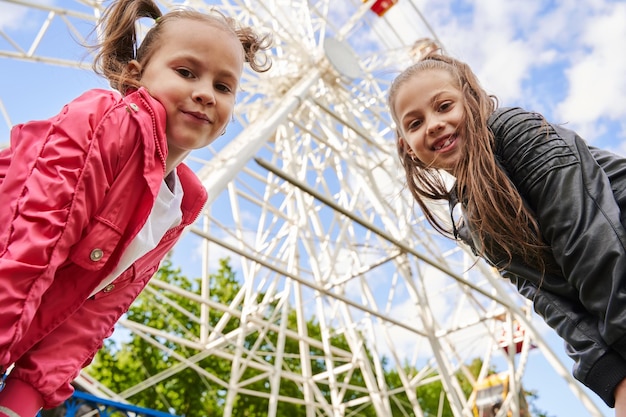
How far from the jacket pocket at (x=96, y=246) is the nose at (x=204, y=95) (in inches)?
16.9

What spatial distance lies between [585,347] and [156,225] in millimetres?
1127

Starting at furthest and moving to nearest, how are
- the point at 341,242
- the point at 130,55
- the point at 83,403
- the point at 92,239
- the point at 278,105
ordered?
the point at 341,242 < the point at 278,105 < the point at 83,403 < the point at 130,55 < the point at 92,239

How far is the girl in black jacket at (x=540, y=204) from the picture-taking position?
4.76 feet

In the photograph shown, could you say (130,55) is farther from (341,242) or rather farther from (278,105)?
(341,242)

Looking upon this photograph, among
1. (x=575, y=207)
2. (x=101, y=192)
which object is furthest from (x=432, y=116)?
(x=101, y=192)

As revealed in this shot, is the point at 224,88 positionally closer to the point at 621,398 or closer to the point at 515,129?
the point at 515,129

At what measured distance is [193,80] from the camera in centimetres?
168

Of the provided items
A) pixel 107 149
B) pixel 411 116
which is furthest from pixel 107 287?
pixel 411 116

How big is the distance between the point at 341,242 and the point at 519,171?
8175 millimetres

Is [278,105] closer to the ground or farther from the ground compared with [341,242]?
farther from the ground

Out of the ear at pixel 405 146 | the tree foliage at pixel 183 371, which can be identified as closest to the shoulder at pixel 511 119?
the ear at pixel 405 146

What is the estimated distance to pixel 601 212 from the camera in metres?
1.48

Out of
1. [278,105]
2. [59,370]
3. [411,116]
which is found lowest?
[59,370]

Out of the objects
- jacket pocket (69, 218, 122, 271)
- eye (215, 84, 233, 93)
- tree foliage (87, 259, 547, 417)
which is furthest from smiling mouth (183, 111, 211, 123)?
tree foliage (87, 259, 547, 417)
